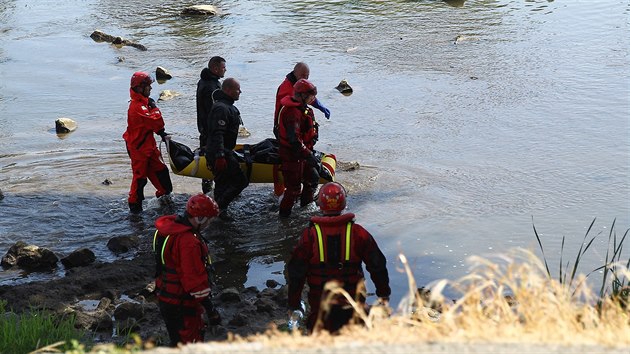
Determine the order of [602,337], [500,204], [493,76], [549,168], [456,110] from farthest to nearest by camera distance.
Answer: [493,76], [456,110], [549,168], [500,204], [602,337]

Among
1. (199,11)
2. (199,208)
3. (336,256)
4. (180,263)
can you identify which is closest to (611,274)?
(336,256)

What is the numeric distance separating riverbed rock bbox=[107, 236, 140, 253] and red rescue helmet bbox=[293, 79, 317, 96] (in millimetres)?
2426

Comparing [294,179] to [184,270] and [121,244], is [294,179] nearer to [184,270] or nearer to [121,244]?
[121,244]

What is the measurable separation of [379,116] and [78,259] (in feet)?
20.7

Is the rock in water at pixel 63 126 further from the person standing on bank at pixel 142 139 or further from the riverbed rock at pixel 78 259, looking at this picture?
the riverbed rock at pixel 78 259

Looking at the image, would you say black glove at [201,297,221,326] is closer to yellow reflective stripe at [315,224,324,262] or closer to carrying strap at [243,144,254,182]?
yellow reflective stripe at [315,224,324,262]

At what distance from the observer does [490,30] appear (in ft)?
66.2

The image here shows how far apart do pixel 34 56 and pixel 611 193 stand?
12.2 m

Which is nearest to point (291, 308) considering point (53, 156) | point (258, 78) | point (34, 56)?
point (53, 156)

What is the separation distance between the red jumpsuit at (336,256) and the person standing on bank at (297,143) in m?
3.76

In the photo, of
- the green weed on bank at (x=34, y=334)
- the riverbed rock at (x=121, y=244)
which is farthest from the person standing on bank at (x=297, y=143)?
the green weed on bank at (x=34, y=334)

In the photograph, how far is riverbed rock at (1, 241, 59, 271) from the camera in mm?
10055

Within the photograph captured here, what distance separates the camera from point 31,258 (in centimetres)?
1005

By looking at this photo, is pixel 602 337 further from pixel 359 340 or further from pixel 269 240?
pixel 269 240
